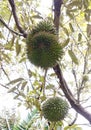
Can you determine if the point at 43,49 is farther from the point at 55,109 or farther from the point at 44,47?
the point at 55,109

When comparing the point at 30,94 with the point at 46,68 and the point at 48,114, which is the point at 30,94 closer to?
the point at 48,114

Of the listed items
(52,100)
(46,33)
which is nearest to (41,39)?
(46,33)

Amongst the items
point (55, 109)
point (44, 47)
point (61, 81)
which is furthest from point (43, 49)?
point (55, 109)

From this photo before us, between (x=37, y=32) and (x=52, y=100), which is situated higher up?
(x=37, y=32)

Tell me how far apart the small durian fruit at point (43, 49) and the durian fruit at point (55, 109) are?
29 cm

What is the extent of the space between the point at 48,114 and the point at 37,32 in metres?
0.42

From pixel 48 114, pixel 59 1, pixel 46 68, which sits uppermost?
pixel 59 1

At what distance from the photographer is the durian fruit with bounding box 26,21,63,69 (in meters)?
1.20

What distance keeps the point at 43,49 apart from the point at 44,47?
0.03 feet

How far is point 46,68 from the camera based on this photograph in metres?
1.24

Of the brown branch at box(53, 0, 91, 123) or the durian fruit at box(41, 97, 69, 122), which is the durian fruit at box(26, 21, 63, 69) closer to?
the brown branch at box(53, 0, 91, 123)

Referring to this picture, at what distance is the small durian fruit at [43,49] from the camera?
1195 millimetres

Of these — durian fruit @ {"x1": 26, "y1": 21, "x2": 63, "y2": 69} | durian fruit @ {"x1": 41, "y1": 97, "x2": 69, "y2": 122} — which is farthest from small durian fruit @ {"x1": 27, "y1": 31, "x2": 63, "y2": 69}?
durian fruit @ {"x1": 41, "y1": 97, "x2": 69, "y2": 122}

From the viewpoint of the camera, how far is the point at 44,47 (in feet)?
3.93
